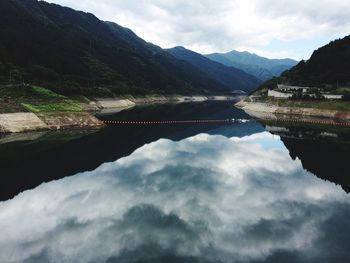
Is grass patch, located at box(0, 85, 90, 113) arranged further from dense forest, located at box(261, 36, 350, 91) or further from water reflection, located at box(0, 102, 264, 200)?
dense forest, located at box(261, 36, 350, 91)

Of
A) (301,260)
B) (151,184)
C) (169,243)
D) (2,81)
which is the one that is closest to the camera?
(301,260)

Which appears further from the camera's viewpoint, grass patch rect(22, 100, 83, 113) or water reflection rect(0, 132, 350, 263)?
grass patch rect(22, 100, 83, 113)

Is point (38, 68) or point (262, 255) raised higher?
point (38, 68)

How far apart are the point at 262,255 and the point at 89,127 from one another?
2745 inches

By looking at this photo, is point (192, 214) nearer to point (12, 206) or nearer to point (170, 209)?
point (170, 209)

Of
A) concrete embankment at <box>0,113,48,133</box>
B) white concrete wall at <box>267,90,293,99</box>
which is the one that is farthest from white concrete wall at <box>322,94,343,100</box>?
concrete embankment at <box>0,113,48,133</box>

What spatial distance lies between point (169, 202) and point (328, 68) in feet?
527

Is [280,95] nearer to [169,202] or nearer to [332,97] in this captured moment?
[332,97]

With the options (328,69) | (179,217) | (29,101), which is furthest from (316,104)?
(179,217)

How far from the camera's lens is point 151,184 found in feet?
143

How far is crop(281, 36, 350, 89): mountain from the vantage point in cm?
15938

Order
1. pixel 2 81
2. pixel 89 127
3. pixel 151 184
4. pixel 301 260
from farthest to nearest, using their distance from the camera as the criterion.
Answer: pixel 2 81
pixel 89 127
pixel 151 184
pixel 301 260

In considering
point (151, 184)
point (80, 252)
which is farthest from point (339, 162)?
point (80, 252)

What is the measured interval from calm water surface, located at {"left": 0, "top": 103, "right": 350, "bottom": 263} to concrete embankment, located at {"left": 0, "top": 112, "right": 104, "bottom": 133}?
525 centimetres
